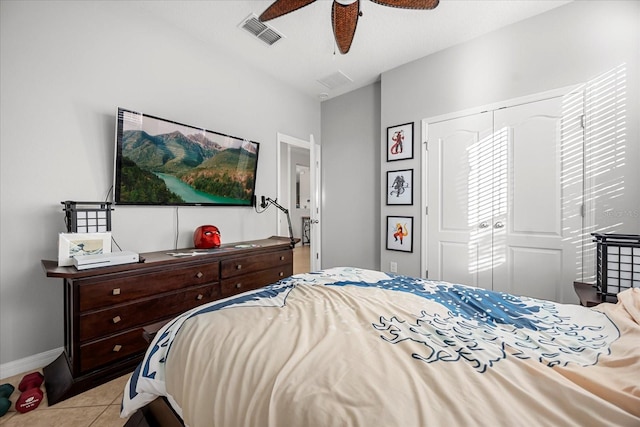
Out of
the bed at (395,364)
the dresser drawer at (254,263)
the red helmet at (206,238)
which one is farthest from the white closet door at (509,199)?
the red helmet at (206,238)

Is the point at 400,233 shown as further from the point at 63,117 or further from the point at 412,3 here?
the point at 63,117

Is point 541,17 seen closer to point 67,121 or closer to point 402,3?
point 402,3

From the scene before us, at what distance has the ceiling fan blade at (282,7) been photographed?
6.04 ft

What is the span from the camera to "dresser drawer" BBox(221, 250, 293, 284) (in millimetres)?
2453

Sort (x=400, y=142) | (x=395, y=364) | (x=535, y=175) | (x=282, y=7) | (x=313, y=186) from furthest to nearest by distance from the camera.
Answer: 1. (x=313, y=186)
2. (x=400, y=142)
3. (x=535, y=175)
4. (x=282, y=7)
5. (x=395, y=364)

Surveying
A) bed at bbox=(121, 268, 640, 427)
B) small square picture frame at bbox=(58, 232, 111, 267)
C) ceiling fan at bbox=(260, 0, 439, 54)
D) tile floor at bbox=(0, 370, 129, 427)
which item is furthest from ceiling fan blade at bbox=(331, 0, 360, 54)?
tile floor at bbox=(0, 370, 129, 427)

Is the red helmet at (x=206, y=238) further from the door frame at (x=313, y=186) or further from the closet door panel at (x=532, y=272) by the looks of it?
the closet door panel at (x=532, y=272)

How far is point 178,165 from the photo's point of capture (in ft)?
8.34

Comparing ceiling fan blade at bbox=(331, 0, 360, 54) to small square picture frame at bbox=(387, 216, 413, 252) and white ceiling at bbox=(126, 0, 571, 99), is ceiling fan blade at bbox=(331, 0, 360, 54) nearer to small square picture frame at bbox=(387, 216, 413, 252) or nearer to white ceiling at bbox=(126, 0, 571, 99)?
white ceiling at bbox=(126, 0, 571, 99)

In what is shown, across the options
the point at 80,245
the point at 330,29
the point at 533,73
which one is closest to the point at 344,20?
the point at 330,29

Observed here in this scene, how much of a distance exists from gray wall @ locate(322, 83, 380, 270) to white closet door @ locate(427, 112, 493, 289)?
850 mm

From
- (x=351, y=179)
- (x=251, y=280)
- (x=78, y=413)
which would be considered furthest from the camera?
(x=351, y=179)

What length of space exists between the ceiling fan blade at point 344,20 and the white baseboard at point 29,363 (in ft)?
10.6

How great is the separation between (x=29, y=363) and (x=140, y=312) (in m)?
0.82
